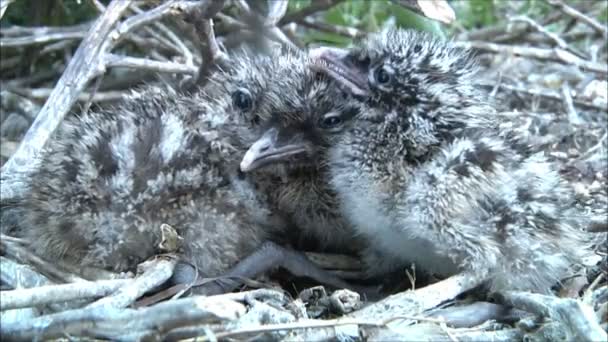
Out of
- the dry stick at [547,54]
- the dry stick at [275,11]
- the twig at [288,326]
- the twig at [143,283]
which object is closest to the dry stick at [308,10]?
the dry stick at [275,11]

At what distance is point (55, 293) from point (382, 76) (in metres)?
1.07

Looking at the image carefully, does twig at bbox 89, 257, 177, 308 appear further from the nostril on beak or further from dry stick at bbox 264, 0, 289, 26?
dry stick at bbox 264, 0, 289, 26

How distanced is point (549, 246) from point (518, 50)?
2.00 meters

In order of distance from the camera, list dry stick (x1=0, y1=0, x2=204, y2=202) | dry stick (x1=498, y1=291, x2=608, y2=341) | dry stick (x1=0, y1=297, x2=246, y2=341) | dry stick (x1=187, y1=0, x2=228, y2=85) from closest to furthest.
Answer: dry stick (x1=0, y1=297, x2=246, y2=341) < dry stick (x1=498, y1=291, x2=608, y2=341) < dry stick (x1=0, y1=0, x2=204, y2=202) < dry stick (x1=187, y1=0, x2=228, y2=85)

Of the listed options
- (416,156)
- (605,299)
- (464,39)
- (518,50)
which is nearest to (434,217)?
(416,156)

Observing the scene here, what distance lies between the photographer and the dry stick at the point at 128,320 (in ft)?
6.53

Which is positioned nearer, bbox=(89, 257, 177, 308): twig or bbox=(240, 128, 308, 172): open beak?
bbox=(89, 257, 177, 308): twig

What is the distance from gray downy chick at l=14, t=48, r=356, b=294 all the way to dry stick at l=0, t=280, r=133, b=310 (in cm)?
25

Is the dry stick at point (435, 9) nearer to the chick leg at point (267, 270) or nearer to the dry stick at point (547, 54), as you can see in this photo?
the dry stick at point (547, 54)

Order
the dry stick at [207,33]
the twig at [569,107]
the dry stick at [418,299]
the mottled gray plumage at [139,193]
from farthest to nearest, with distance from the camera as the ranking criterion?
the twig at [569,107] < the dry stick at [207,33] < the mottled gray plumage at [139,193] < the dry stick at [418,299]

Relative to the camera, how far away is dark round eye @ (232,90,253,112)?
9.04ft

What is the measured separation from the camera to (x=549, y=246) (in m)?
2.46

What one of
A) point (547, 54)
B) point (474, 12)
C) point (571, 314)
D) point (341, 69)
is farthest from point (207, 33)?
point (474, 12)

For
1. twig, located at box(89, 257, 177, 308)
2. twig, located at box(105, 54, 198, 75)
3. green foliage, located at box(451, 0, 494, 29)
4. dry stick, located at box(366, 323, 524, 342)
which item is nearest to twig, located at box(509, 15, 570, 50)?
green foliage, located at box(451, 0, 494, 29)
